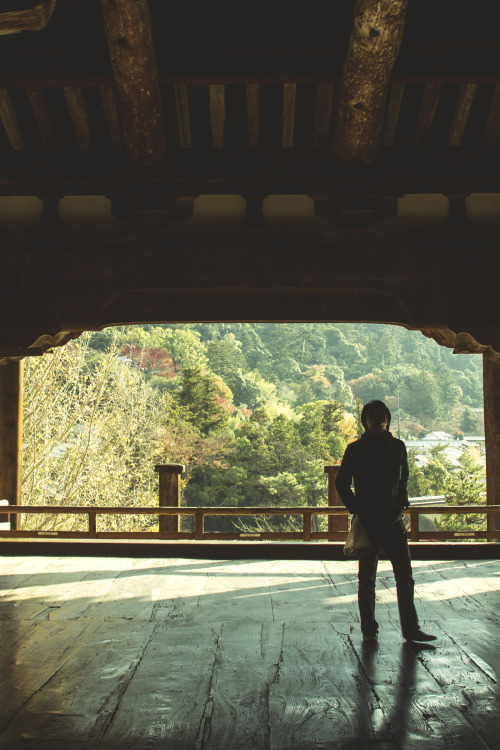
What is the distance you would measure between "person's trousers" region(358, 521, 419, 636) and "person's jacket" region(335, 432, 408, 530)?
0.22ft

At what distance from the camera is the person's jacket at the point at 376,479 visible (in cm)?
269

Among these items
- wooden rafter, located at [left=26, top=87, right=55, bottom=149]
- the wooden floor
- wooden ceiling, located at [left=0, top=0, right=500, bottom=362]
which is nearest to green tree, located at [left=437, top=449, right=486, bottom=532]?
the wooden floor

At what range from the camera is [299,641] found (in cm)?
283

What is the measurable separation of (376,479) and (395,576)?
1.45ft

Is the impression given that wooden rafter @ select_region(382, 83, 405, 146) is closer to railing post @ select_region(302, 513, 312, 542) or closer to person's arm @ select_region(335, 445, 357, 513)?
person's arm @ select_region(335, 445, 357, 513)

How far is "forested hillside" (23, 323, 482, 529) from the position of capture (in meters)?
13.1

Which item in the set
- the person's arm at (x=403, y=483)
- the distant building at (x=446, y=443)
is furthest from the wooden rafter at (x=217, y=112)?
the distant building at (x=446, y=443)

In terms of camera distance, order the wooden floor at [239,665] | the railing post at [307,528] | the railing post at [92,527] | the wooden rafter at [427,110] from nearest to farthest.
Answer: the wooden floor at [239,665]
the wooden rafter at [427,110]
the railing post at [307,528]
the railing post at [92,527]

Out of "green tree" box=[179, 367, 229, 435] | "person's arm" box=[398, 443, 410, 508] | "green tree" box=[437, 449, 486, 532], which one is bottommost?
Result: "green tree" box=[437, 449, 486, 532]

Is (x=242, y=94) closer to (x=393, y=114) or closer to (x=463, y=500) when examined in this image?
(x=393, y=114)

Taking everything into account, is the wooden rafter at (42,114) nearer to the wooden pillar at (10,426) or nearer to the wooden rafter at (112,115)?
the wooden rafter at (112,115)

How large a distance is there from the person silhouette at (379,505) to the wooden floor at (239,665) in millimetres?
159

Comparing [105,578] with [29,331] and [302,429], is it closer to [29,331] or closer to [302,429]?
[29,331]

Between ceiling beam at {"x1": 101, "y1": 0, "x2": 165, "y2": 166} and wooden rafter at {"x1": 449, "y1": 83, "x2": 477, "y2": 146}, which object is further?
wooden rafter at {"x1": 449, "y1": 83, "x2": 477, "y2": 146}
